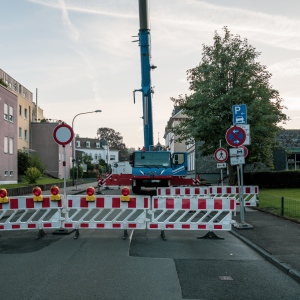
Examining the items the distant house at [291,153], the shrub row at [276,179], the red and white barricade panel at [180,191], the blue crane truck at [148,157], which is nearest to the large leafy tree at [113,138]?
the distant house at [291,153]

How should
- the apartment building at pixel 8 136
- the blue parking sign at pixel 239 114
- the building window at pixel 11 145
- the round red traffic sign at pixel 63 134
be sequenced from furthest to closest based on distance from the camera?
the building window at pixel 11 145 → the apartment building at pixel 8 136 → the blue parking sign at pixel 239 114 → the round red traffic sign at pixel 63 134

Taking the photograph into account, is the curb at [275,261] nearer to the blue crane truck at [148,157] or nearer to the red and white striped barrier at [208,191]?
the red and white striped barrier at [208,191]

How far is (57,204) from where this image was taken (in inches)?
416

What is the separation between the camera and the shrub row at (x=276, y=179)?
34391 millimetres

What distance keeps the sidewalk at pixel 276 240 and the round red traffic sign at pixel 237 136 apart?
2.42 m

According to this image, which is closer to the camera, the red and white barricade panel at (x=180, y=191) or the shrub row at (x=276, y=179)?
the red and white barricade panel at (x=180, y=191)

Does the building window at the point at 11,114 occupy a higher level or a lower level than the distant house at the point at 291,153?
higher

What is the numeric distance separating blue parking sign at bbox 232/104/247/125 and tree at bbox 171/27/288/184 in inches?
558

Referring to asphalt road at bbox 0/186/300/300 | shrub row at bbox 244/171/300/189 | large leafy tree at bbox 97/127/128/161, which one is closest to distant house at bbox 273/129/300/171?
shrub row at bbox 244/171/300/189

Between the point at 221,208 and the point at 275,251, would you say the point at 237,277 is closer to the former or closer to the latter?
the point at 275,251

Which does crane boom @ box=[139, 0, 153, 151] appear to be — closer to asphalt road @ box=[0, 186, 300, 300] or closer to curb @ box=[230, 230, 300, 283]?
asphalt road @ box=[0, 186, 300, 300]

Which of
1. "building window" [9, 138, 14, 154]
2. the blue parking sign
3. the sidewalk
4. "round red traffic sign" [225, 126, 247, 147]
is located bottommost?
the sidewalk

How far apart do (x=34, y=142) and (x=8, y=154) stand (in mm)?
23857

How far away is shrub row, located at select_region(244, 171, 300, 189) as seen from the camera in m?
34.4
